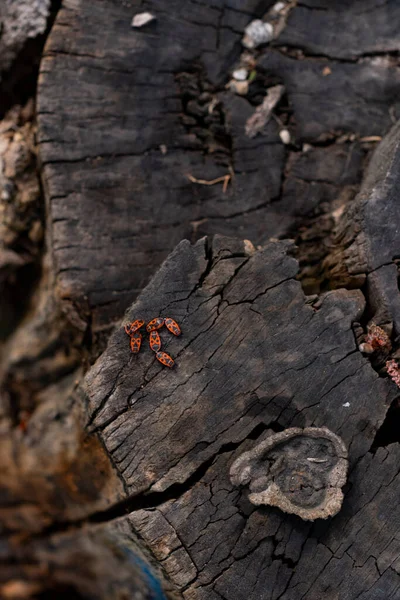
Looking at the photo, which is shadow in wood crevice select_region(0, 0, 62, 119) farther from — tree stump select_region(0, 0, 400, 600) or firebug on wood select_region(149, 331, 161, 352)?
firebug on wood select_region(149, 331, 161, 352)

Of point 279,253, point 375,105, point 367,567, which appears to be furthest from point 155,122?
point 367,567

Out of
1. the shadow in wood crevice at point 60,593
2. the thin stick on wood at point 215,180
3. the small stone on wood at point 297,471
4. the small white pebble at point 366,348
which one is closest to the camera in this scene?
the small stone on wood at point 297,471

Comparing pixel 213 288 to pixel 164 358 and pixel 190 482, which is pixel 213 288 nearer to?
pixel 164 358

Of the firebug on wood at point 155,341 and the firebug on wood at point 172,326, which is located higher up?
the firebug on wood at point 172,326

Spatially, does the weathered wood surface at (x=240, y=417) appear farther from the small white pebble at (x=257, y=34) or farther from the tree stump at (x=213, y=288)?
the small white pebble at (x=257, y=34)

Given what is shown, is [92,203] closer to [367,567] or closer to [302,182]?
[302,182]

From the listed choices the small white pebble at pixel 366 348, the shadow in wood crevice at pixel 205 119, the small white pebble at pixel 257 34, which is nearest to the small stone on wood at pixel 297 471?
the small white pebble at pixel 366 348
